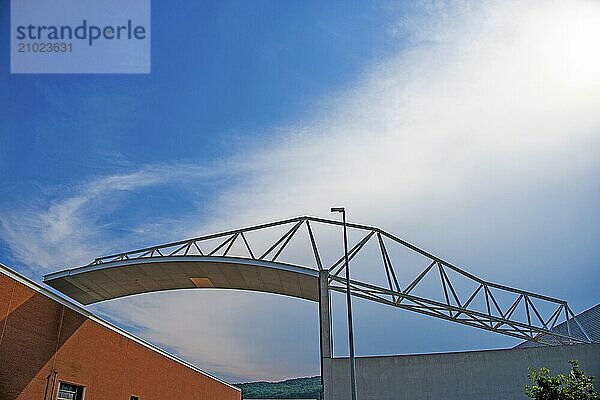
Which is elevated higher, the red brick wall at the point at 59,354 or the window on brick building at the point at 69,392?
the red brick wall at the point at 59,354

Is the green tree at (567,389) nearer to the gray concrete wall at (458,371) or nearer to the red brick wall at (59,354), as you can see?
the gray concrete wall at (458,371)

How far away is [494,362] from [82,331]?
64.5 feet

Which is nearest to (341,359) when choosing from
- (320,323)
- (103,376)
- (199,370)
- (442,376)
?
(320,323)

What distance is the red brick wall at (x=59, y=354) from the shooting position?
19.4m

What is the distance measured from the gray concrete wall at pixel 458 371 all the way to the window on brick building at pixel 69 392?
1142 centimetres

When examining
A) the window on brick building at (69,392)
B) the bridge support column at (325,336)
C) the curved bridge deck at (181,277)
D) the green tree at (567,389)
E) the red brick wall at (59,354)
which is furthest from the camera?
the curved bridge deck at (181,277)

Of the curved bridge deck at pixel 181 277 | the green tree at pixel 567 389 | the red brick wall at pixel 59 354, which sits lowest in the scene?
the green tree at pixel 567 389

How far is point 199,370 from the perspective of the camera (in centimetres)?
4434

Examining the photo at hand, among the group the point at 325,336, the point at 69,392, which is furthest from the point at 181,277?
the point at 69,392

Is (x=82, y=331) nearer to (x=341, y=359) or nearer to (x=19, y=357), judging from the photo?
(x=19, y=357)

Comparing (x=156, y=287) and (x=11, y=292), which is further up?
(x=156, y=287)

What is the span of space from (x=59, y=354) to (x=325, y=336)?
12587 millimetres

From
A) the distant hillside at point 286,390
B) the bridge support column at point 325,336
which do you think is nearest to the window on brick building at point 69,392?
the bridge support column at point 325,336

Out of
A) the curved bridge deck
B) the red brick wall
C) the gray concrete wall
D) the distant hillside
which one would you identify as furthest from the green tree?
the distant hillside
